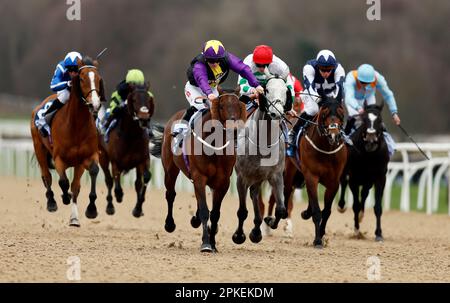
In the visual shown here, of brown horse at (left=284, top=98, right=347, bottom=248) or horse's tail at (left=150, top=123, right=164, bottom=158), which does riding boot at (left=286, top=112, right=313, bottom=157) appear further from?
horse's tail at (left=150, top=123, right=164, bottom=158)

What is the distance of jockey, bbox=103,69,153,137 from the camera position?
14.1 m

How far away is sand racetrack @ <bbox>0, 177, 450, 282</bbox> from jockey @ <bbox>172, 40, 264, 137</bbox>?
1414 mm

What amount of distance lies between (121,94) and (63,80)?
188 cm

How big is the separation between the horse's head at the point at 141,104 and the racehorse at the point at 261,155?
2987 mm

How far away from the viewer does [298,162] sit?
473 inches

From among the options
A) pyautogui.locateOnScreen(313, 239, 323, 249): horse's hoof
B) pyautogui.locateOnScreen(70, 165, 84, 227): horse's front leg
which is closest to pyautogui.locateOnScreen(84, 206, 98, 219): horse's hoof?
pyautogui.locateOnScreen(70, 165, 84, 227): horse's front leg

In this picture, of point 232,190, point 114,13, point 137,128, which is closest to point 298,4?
point 114,13

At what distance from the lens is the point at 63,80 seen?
1252cm

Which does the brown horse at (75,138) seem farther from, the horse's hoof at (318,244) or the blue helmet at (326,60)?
the horse's hoof at (318,244)

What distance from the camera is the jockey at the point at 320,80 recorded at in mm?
11633

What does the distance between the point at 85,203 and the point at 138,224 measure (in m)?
3.01

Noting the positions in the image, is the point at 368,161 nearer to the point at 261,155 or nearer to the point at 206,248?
the point at 261,155

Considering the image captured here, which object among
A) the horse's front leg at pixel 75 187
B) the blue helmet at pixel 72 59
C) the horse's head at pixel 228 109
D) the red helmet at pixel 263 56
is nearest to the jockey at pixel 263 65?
the red helmet at pixel 263 56

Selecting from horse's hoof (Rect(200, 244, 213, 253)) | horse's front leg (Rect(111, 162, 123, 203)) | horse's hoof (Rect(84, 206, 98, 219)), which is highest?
horse's front leg (Rect(111, 162, 123, 203))
